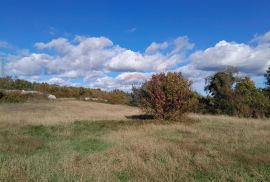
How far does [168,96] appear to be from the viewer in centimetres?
3133

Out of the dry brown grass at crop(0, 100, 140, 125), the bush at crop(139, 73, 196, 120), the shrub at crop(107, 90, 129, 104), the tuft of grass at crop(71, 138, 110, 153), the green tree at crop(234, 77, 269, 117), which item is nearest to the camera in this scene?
the tuft of grass at crop(71, 138, 110, 153)

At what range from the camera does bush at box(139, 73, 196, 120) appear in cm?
3131

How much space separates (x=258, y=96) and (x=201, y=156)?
31794 millimetres

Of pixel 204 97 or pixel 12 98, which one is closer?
pixel 204 97

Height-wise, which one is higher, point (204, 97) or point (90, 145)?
point (204, 97)

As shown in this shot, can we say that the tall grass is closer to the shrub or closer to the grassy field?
the grassy field

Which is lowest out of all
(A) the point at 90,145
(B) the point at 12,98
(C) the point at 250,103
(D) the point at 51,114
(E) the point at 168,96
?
(A) the point at 90,145

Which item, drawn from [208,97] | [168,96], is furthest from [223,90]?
[168,96]

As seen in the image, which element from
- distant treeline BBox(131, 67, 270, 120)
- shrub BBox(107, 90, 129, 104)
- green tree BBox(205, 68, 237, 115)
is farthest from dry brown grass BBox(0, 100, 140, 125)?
shrub BBox(107, 90, 129, 104)

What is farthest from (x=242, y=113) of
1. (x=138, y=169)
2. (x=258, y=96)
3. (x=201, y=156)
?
(x=138, y=169)

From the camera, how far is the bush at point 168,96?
31312mm

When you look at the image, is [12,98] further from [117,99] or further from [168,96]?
[168,96]

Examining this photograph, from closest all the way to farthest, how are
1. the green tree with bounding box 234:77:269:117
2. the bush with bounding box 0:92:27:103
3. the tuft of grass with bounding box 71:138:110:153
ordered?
the tuft of grass with bounding box 71:138:110:153 < the green tree with bounding box 234:77:269:117 < the bush with bounding box 0:92:27:103

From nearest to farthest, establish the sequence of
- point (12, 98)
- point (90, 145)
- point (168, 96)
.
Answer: point (90, 145) < point (168, 96) < point (12, 98)
